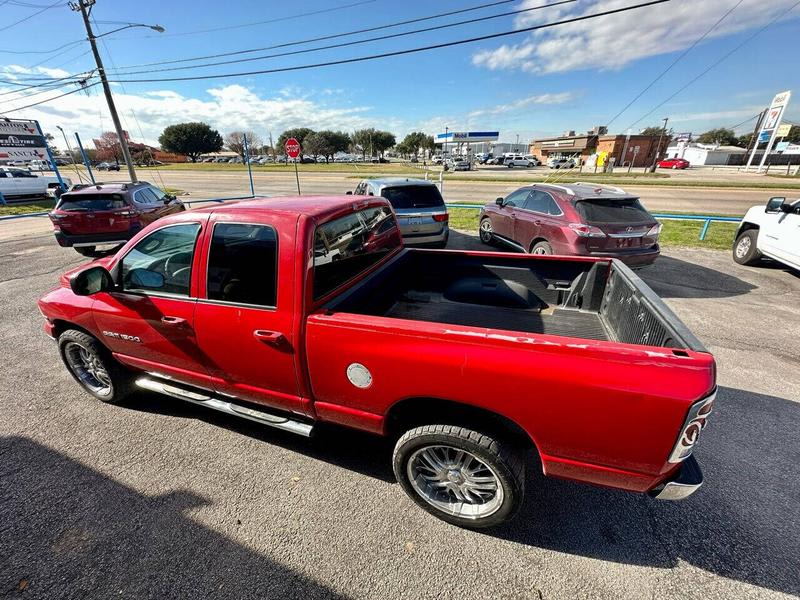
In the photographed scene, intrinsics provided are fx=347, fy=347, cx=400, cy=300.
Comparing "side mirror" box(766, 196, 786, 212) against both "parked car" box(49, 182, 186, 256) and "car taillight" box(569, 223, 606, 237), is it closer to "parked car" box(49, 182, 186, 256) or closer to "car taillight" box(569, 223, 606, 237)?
"car taillight" box(569, 223, 606, 237)

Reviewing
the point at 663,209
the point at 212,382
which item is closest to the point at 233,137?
the point at 663,209

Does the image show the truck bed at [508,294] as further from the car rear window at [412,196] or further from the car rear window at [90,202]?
the car rear window at [90,202]

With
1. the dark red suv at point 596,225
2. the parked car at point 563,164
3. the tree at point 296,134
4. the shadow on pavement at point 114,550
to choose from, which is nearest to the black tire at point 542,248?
the dark red suv at point 596,225

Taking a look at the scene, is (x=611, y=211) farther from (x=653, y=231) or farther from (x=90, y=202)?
(x=90, y=202)

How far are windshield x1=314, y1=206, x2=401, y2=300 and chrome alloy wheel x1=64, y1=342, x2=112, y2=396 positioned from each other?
2526 millimetres

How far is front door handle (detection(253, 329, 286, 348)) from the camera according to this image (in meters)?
2.19

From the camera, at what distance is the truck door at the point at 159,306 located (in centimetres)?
253

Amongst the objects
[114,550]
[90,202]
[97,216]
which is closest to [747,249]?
[114,550]

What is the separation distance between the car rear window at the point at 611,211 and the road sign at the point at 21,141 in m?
27.5

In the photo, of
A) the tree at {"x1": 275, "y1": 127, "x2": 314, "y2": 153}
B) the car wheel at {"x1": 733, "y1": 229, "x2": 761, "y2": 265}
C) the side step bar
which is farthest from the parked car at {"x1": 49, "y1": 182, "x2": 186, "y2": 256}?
the tree at {"x1": 275, "y1": 127, "x2": 314, "y2": 153}

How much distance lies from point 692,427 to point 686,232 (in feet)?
37.2

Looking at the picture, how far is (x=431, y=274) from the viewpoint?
3.78 meters

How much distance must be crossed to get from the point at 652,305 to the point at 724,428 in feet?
5.93

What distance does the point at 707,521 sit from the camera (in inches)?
87.0
